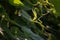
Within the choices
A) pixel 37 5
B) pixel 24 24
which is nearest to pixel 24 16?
pixel 24 24

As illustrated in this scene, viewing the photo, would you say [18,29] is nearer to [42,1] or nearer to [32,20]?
[32,20]

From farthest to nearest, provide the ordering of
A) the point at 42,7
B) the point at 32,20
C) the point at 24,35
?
the point at 42,7, the point at 32,20, the point at 24,35

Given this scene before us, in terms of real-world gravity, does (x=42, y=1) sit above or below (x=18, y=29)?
above

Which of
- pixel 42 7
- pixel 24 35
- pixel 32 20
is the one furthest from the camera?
pixel 42 7

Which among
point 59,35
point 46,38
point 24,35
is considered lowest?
point 24,35

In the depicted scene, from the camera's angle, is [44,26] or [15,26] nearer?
[15,26]

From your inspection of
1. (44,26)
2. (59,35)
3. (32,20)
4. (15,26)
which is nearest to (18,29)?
(15,26)

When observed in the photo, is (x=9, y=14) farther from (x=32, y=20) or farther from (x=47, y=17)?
(x=47, y=17)
